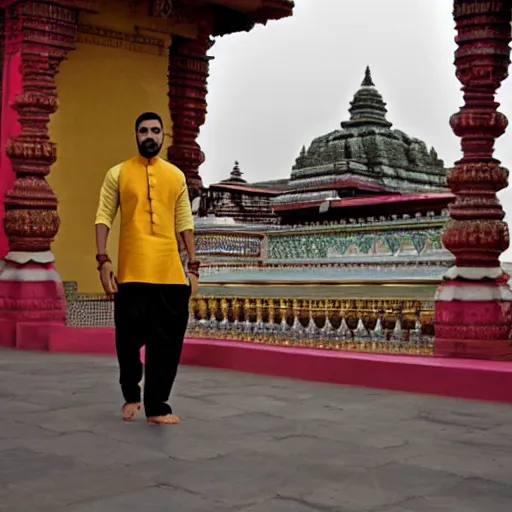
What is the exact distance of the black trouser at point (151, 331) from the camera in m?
4.56

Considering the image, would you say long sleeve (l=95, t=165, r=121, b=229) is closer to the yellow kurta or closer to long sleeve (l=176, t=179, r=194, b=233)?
the yellow kurta

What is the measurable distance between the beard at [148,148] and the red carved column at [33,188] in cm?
431

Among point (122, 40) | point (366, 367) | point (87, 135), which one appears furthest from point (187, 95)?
point (366, 367)

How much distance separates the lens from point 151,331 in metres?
4.59

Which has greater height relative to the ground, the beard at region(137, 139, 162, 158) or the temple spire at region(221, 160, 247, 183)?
the temple spire at region(221, 160, 247, 183)

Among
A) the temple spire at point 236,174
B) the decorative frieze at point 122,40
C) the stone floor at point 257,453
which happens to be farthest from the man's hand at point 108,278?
the temple spire at point 236,174

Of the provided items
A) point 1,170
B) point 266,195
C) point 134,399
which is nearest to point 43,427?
point 134,399

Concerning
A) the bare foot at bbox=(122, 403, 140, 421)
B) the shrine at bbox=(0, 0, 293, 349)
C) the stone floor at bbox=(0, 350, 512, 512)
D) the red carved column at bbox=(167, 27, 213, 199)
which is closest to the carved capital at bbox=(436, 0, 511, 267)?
the stone floor at bbox=(0, 350, 512, 512)

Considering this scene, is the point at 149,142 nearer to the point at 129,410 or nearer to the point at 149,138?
the point at 149,138

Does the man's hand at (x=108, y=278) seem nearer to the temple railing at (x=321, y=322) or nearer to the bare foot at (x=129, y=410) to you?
the bare foot at (x=129, y=410)

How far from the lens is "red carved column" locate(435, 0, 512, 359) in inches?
238

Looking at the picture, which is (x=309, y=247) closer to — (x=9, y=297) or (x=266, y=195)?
(x=9, y=297)

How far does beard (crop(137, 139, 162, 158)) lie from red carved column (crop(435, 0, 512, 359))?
248 cm

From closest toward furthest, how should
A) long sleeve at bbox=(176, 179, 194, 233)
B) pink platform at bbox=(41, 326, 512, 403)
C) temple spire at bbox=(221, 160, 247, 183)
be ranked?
1. long sleeve at bbox=(176, 179, 194, 233)
2. pink platform at bbox=(41, 326, 512, 403)
3. temple spire at bbox=(221, 160, 247, 183)
